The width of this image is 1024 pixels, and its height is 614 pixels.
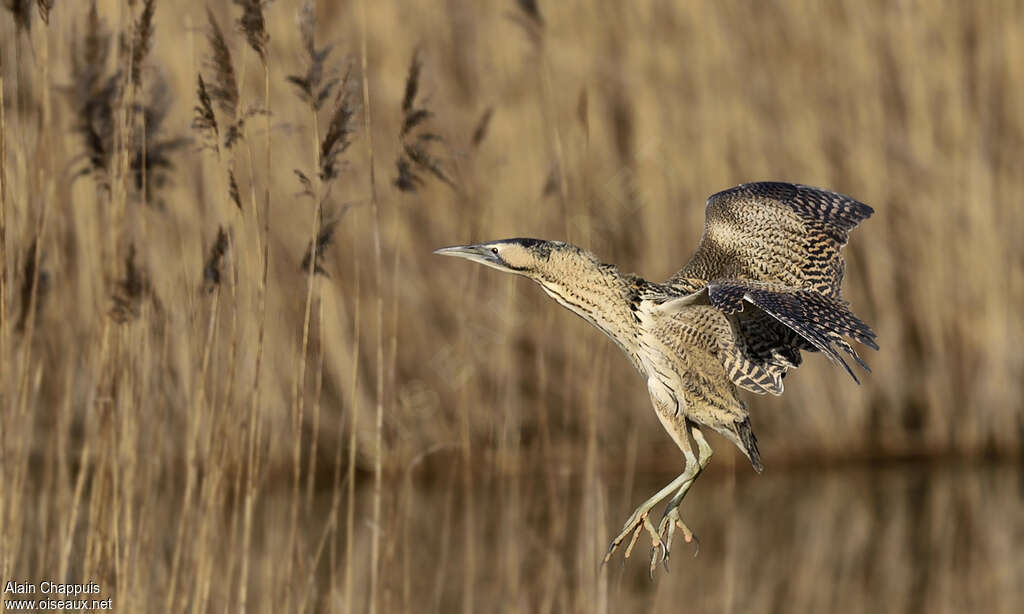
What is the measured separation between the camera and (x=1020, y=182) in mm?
5934

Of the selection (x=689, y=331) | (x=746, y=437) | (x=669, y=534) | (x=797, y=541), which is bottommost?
(x=797, y=541)

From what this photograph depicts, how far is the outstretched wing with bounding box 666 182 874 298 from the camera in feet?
7.93

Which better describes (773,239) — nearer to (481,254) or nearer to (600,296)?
(600,296)

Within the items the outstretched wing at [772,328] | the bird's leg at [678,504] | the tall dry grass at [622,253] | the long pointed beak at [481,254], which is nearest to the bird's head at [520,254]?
the long pointed beak at [481,254]

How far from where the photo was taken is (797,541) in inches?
235

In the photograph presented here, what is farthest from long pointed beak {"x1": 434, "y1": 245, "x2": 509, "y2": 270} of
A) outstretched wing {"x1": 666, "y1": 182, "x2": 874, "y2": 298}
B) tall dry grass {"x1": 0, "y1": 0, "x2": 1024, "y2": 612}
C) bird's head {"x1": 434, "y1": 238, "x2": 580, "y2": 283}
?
tall dry grass {"x1": 0, "y1": 0, "x2": 1024, "y2": 612}

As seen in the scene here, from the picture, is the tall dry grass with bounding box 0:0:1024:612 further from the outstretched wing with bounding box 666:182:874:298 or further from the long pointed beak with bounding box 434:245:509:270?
the long pointed beak with bounding box 434:245:509:270

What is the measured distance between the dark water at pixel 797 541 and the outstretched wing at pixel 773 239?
2.38m

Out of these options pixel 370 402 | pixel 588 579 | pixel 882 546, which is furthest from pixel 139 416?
pixel 882 546

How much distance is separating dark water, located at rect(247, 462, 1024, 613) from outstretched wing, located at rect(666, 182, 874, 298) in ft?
7.81

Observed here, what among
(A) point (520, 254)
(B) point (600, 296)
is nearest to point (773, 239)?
(B) point (600, 296)

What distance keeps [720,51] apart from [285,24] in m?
1.65

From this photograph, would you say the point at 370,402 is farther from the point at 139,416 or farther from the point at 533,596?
the point at 139,416

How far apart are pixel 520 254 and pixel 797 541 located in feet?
14.1
